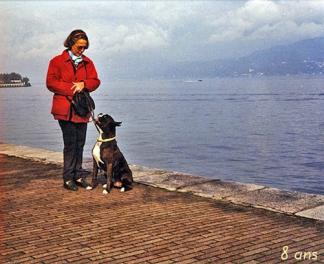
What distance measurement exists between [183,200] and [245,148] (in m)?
20.2

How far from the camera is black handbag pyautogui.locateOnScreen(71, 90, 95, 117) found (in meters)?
7.10

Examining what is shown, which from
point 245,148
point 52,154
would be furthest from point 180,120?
point 52,154

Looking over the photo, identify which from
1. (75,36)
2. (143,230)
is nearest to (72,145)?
(75,36)

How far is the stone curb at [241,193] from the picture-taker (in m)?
6.14

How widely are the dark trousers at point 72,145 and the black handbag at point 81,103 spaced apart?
264 mm

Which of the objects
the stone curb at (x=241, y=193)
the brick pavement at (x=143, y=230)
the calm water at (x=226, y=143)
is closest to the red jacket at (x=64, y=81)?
the brick pavement at (x=143, y=230)

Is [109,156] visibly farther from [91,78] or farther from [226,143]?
[226,143]

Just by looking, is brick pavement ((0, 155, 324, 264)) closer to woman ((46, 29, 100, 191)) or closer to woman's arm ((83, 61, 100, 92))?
woman ((46, 29, 100, 191))

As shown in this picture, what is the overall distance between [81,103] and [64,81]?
419 millimetres

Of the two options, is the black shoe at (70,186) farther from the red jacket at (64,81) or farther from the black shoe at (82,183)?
the red jacket at (64,81)

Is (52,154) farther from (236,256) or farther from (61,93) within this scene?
(236,256)

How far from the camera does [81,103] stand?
281 inches

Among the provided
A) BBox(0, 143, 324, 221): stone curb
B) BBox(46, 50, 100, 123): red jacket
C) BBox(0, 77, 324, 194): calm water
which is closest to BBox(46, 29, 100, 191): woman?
BBox(46, 50, 100, 123): red jacket

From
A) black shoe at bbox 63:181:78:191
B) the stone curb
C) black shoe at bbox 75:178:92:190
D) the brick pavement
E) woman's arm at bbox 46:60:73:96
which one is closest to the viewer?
the brick pavement
